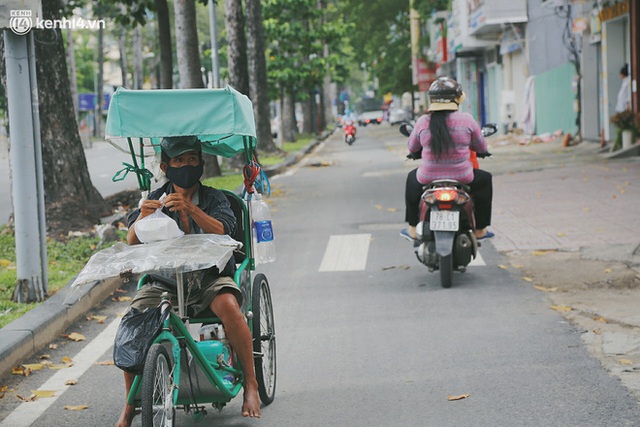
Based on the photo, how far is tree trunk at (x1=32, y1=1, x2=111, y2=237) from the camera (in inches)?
538

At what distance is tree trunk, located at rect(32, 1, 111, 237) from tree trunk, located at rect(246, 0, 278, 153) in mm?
19507

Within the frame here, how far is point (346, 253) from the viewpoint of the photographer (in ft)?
39.5

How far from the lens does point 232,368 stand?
5387 mm

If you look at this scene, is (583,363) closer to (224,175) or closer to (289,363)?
(289,363)

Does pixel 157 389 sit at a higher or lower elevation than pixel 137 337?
lower

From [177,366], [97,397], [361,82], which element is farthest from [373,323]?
[361,82]

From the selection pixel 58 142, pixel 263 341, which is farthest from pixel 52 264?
pixel 263 341

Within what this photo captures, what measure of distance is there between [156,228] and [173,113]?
1.99 feet

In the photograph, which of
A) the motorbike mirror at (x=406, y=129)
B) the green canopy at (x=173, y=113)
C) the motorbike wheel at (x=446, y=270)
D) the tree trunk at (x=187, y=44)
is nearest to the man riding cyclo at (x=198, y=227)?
the green canopy at (x=173, y=113)

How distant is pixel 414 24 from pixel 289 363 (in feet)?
225

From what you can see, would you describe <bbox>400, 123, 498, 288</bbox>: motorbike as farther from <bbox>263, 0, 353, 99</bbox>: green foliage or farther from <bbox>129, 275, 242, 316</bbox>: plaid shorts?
<bbox>263, 0, 353, 99</bbox>: green foliage

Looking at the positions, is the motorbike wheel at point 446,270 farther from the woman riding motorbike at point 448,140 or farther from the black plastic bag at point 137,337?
the black plastic bag at point 137,337

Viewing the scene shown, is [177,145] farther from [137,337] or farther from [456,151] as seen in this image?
[456,151]

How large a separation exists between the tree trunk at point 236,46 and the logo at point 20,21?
1981 cm
